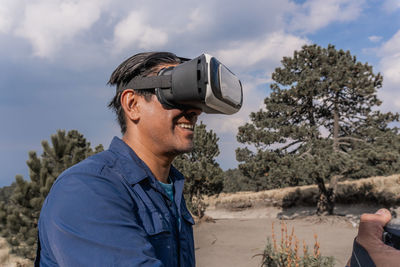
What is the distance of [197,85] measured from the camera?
1028mm

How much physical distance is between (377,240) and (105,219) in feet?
3.71

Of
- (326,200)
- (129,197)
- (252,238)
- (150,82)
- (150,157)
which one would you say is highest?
(150,82)

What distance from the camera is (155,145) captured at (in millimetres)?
1163

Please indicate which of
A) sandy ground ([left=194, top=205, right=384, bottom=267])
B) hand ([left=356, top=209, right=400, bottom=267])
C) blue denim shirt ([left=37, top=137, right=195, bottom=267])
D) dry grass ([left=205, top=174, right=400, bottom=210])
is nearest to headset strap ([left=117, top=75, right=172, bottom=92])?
blue denim shirt ([left=37, top=137, right=195, bottom=267])

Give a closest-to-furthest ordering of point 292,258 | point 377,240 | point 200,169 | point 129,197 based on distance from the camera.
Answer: point 129,197, point 377,240, point 292,258, point 200,169

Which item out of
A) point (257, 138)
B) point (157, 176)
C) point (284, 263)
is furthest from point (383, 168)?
point (157, 176)

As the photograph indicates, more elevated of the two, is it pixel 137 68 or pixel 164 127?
pixel 137 68

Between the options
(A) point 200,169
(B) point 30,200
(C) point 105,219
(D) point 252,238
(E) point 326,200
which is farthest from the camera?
(E) point 326,200

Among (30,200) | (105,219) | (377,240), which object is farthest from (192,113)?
(30,200)

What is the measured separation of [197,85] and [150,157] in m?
0.35

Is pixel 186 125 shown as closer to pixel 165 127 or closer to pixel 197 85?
pixel 165 127

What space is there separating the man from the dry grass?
12.5 metres

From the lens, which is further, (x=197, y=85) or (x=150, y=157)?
→ (x=150, y=157)

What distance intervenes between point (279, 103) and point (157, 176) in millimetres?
11880
